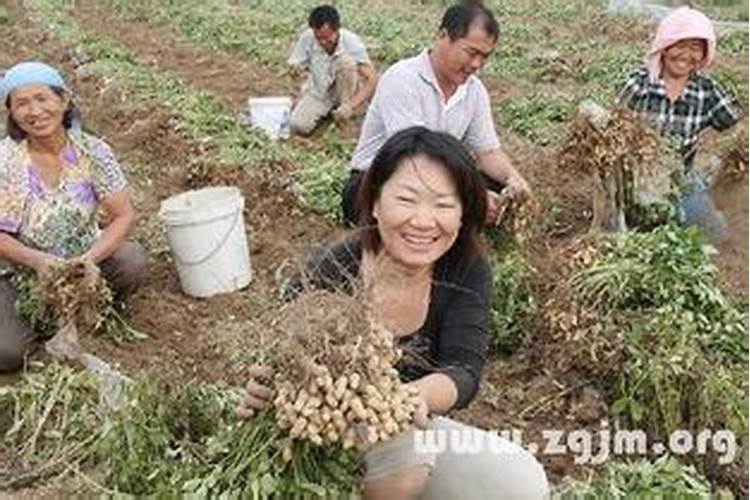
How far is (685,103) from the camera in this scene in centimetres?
487

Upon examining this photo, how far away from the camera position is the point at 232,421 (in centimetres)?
284

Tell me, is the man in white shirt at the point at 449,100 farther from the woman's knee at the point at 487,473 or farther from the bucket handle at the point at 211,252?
the woman's knee at the point at 487,473

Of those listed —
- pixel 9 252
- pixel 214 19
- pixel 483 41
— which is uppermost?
pixel 483 41

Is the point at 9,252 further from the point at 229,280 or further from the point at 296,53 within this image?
the point at 296,53

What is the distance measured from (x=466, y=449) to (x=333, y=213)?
3.03 metres

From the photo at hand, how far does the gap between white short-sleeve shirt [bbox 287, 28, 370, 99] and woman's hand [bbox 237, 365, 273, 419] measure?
5520 millimetres

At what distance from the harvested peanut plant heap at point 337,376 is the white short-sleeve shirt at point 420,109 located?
1942 mm

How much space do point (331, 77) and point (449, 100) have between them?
345 centimetres

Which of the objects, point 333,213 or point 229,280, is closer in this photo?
point 229,280

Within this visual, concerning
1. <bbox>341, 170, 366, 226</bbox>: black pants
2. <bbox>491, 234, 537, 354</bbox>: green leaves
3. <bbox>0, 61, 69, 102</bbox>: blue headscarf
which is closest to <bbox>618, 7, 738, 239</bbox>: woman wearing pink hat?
<bbox>491, 234, 537, 354</bbox>: green leaves

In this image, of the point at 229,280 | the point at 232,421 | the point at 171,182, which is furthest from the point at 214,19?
the point at 232,421

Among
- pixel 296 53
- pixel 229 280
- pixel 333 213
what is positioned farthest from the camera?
pixel 296 53

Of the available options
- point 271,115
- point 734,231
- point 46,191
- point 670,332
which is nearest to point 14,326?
point 46,191

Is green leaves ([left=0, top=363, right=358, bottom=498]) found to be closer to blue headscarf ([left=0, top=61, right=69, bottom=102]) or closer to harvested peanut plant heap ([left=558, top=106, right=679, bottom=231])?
blue headscarf ([left=0, top=61, right=69, bottom=102])
